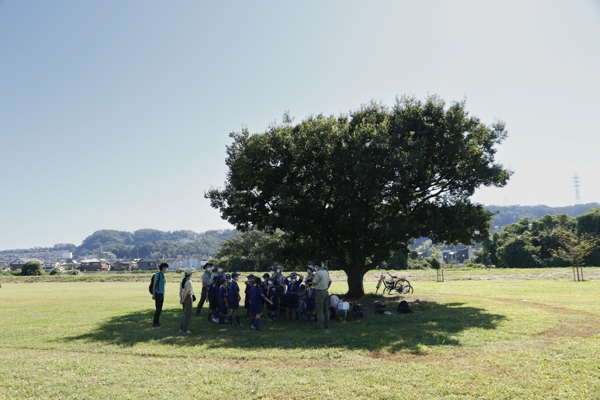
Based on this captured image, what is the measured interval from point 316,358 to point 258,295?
530 cm

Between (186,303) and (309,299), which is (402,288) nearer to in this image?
(309,299)

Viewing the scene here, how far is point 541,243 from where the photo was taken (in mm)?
64875

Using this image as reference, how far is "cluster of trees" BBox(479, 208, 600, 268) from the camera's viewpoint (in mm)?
56062

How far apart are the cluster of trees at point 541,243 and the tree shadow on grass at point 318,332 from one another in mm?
36583

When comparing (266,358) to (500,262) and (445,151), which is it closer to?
(445,151)

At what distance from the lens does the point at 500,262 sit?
64250mm

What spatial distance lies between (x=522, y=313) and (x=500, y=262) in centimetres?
5384

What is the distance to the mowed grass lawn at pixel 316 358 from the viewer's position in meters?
7.20

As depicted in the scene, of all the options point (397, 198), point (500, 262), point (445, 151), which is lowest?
point (500, 262)

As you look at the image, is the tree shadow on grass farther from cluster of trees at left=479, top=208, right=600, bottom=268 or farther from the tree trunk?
cluster of trees at left=479, top=208, right=600, bottom=268

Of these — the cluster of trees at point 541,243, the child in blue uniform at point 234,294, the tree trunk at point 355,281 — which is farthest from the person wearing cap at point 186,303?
the cluster of trees at point 541,243

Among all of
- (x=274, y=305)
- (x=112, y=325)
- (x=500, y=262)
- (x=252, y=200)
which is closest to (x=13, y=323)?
(x=112, y=325)

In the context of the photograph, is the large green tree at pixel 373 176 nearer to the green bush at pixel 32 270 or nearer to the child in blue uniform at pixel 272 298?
the child in blue uniform at pixel 272 298

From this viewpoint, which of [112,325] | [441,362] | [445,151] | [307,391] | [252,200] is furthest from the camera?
[252,200]
